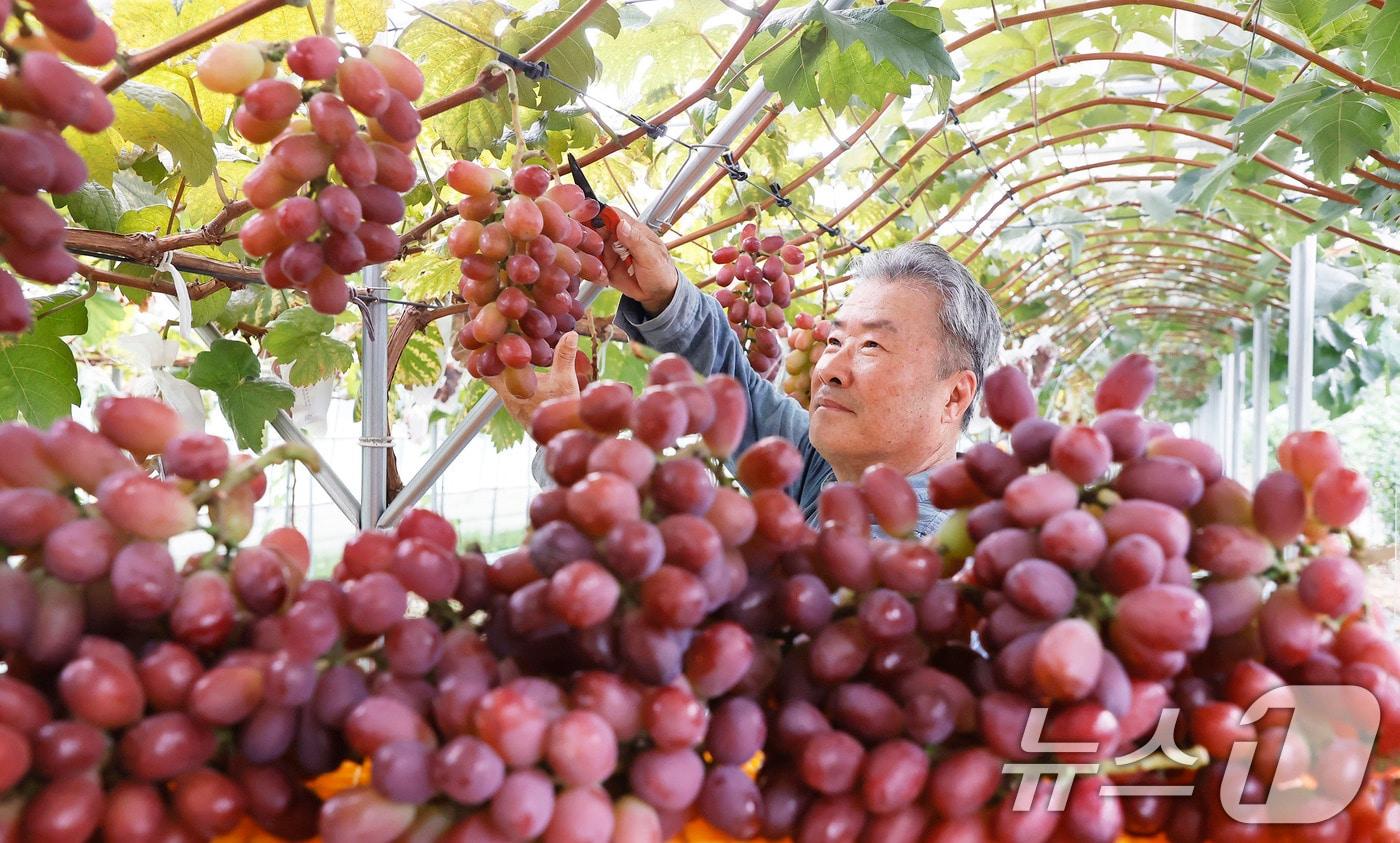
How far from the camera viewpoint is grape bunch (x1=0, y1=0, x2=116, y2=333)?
450 millimetres

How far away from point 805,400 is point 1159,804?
1.41 metres

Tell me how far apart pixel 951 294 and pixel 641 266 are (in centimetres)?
47

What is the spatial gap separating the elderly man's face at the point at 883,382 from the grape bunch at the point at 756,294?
217mm

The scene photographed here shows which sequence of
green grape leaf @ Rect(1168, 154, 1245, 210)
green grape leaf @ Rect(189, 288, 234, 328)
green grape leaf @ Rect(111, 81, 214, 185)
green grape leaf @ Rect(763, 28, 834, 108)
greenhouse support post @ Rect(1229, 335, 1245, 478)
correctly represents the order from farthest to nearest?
greenhouse support post @ Rect(1229, 335, 1245, 478)
green grape leaf @ Rect(1168, 154, 1245, 210)
green grape leaf @ Rect(189, 288, 234, 328)
green grape leaf @ Rect(763, 28, 834, 108)
green grape leaf @ Rect(111, 81, 214, 185)

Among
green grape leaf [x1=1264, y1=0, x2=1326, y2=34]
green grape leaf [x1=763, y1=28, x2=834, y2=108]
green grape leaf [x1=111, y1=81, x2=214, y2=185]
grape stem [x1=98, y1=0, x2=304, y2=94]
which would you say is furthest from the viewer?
green grape leaf [x1=1264, y1=0, x2=1326, y2=34]

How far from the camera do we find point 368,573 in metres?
0.45

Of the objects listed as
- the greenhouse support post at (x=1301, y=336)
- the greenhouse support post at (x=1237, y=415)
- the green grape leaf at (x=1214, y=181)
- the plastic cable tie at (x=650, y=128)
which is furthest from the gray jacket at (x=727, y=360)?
the greenhouse support post at (x=1237, y=415)

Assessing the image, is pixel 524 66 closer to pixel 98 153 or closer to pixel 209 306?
pixel 98 153

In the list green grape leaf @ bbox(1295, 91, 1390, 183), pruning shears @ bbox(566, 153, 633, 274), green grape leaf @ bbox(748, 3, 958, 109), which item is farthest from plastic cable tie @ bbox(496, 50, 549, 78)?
green grape leaf @ bbox(1295, 91, 1390, 183)

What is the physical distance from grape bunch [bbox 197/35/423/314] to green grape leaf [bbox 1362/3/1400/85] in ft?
4.51

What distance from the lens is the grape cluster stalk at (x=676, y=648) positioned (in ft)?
1.29

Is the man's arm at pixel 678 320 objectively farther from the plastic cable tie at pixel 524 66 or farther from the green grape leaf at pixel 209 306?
the green grape leaf at pixel 209 306

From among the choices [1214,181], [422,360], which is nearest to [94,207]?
[422,360]

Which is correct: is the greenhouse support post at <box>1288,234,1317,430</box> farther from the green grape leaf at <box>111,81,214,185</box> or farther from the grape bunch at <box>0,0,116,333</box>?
the grape bunch at <box>0,0,116,333</box>
